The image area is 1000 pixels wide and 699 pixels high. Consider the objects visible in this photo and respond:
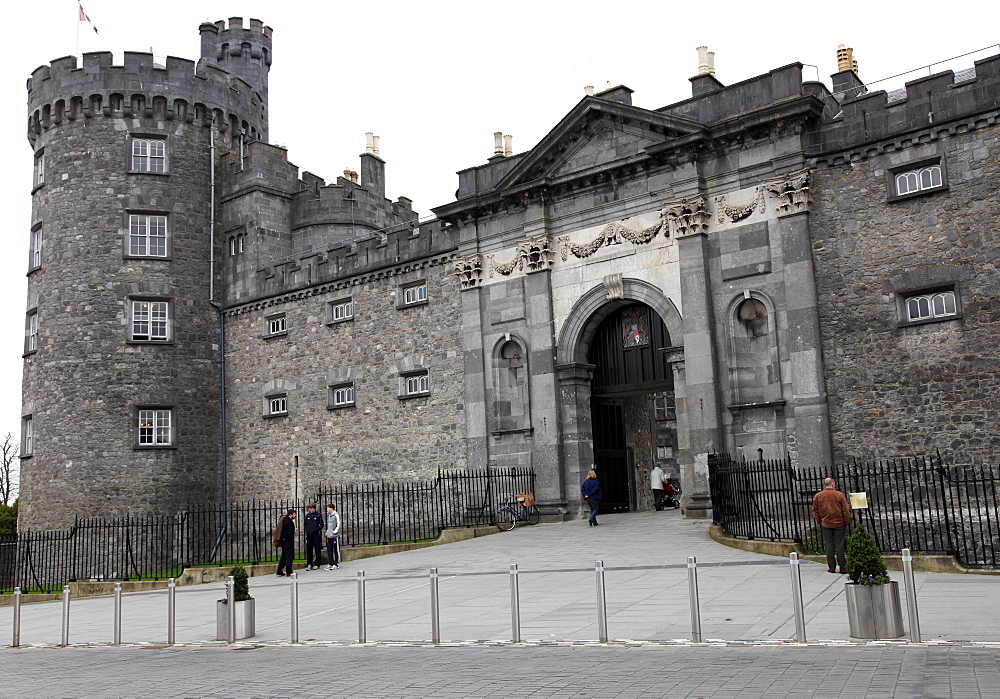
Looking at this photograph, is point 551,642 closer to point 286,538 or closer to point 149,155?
point 286,538

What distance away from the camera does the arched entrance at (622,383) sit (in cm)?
→ 2474

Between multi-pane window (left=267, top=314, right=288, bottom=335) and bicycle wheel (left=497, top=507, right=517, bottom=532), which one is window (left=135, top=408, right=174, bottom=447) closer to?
multi-pane window (left=267, top=314, right=288, bottom=335)

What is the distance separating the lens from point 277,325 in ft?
107

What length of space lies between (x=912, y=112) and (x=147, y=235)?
23693 millimetres

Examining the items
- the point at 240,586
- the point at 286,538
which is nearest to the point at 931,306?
the point at 286,538

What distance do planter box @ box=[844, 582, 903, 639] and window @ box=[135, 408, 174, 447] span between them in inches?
1030

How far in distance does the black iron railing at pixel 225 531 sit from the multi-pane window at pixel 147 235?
28.3 ft

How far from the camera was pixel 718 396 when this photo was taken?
2238 cm

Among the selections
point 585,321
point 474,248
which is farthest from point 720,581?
point 474,248

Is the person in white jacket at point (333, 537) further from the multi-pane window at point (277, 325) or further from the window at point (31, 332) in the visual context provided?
the window at point (31, 332)

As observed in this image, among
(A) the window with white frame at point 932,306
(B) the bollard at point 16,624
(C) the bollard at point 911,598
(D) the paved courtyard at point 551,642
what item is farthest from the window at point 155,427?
(C) the bollard at point 911,598

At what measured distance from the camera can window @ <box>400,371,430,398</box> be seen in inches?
1118

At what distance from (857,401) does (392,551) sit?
10796 mm

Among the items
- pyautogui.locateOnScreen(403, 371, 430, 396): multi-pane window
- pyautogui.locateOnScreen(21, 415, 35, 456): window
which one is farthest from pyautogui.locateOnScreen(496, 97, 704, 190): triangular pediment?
pyautogui.locateOnScreen(21, 415, 35, 456): window
